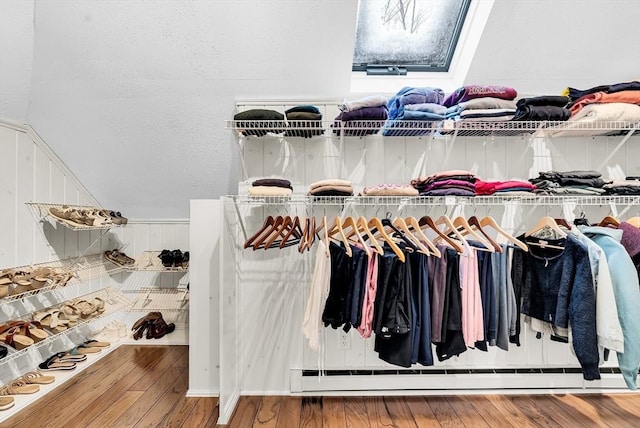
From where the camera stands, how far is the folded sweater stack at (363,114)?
78.7 inches

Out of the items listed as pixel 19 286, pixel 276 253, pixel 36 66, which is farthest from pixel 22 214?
pixel 276 253

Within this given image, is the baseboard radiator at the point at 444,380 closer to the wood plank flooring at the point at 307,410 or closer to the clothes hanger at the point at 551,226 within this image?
the wood plank flooring at the point at 307,410

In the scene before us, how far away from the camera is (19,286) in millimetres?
2191

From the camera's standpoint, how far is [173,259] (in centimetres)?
304

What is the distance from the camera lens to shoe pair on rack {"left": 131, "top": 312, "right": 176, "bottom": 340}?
3016 mm

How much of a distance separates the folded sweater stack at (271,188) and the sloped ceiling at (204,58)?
0.62 m

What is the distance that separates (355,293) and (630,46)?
2.27 meters

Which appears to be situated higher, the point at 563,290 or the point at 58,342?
the point at 563,290

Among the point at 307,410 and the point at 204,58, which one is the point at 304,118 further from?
the point at 307,410

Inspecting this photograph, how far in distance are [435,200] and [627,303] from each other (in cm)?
107

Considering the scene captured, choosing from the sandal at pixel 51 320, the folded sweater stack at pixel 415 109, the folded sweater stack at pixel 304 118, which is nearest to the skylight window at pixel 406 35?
the folded sweater stack at pixel 415 109

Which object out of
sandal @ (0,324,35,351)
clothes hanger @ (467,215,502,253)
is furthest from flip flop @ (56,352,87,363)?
clothes hanger @ (467,215,502,253)

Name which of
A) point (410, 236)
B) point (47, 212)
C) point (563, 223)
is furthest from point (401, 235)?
point (47, 212)

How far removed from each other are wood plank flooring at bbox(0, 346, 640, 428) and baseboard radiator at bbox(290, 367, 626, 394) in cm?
6
